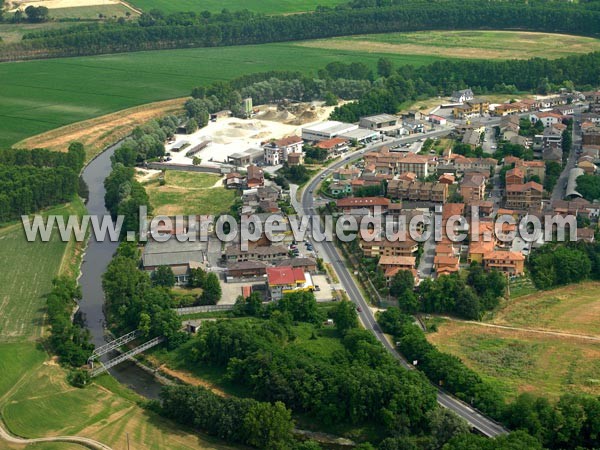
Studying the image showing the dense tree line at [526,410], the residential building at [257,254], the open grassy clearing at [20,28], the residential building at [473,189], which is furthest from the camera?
the open grassy clearing at [20,28]

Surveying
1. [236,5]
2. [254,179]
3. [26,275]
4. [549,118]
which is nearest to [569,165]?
[549,118]

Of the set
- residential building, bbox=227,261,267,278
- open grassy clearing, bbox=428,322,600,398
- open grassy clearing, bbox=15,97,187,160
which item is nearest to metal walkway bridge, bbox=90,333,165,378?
residential building, bbox=227,261,267,278

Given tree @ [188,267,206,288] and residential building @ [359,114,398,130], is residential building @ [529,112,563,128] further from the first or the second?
tree @ [188,267,206,288]

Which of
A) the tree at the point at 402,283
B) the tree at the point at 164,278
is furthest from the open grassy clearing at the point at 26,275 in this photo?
the tree at the point at 402,283

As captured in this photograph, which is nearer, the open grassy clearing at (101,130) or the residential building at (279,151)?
the residential building at (279,151)

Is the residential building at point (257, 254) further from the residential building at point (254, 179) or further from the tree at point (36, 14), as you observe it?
the tree at point (36, 14)

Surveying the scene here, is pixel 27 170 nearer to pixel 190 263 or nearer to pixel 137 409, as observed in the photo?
pixel 190 263

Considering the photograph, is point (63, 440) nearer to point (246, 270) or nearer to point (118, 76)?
point (246, 270)
